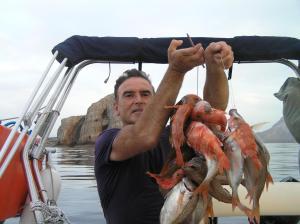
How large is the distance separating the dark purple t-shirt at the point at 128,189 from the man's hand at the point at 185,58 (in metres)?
0.75

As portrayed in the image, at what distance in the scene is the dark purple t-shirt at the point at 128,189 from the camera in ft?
9.30

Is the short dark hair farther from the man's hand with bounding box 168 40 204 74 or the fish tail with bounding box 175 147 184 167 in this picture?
the fish tail with bounding box 175 147 184 167

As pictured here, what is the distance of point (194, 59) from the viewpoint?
227 cm

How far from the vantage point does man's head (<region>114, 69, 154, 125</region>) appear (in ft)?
9.42

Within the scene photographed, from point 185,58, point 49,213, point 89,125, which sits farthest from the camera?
point 89,125

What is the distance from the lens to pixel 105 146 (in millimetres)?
2861

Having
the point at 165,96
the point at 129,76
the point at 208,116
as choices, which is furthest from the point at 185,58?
the point at 129,76

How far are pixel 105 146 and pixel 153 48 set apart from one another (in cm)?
165

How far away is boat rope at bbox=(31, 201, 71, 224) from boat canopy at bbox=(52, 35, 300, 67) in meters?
1.35

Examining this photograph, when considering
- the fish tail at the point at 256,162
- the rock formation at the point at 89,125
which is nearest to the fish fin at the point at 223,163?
the fish tail at the point at 256,162

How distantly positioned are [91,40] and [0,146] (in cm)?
128

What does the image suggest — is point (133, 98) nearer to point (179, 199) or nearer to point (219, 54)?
point (219, 54)

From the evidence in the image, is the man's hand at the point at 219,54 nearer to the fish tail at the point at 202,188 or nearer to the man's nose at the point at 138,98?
the man's nose at the point at 138,98

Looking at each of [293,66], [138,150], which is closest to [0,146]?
[138,150]
